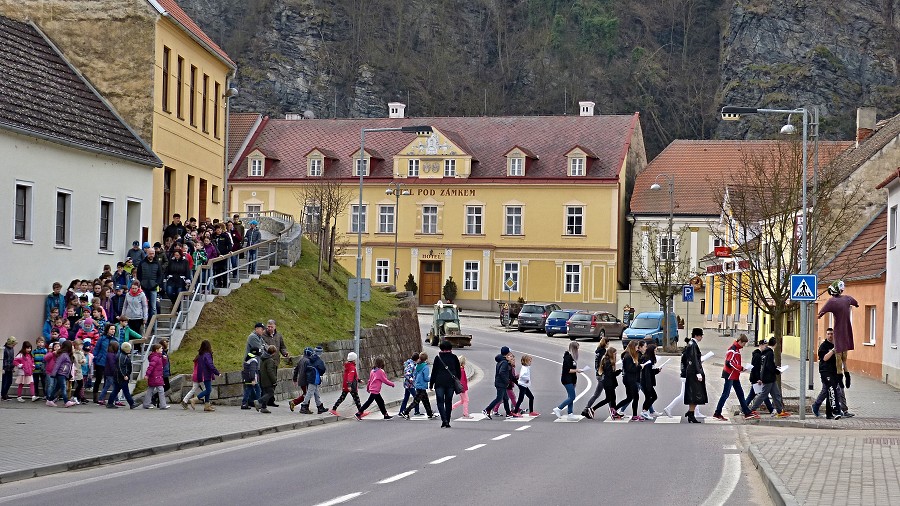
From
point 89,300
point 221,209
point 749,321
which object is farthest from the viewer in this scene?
point 749,321

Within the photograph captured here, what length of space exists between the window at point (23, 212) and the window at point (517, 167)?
174ft

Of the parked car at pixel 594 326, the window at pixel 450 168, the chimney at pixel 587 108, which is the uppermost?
the chimney at pixel 587 108

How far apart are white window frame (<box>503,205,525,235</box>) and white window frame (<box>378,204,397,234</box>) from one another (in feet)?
22.9

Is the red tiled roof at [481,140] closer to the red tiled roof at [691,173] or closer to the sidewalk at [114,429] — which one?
the red tiled roof at [691,173]

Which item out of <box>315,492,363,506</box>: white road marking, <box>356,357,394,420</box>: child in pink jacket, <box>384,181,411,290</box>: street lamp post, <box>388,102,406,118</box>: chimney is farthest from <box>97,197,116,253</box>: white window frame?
<box>388,102,406,118</box>: chimney

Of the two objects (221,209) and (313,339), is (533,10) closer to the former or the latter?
(221,209)

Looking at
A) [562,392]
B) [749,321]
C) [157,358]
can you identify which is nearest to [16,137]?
[157,358]

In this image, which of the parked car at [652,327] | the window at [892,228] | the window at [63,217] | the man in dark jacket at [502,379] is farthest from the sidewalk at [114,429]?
the parked car at [652,327]

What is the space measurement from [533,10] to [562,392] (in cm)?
9411

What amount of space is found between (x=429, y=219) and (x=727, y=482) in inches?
2577

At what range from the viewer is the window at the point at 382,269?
80287 mm

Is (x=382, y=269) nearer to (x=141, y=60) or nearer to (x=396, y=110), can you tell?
(x=396, y=110)

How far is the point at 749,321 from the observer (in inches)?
2395

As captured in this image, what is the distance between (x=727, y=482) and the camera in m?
15.4
